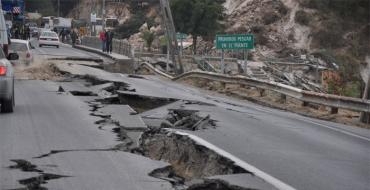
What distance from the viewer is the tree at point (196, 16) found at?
70.5 meters

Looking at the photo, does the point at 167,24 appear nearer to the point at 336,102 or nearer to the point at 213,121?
the point at 336,102

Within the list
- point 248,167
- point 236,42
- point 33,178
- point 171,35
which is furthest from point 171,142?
point 171,35

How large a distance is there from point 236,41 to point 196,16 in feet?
150

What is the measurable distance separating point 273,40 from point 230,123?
63281mm

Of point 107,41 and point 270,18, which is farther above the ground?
point 270,18

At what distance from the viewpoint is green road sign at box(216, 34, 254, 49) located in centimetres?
2603

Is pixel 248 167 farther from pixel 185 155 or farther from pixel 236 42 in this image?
pixel 236 42

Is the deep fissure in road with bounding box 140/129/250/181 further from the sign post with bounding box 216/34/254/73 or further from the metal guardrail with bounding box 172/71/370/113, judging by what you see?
the sign post with bounding box 216/34/254/73

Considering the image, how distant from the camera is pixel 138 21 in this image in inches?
4262

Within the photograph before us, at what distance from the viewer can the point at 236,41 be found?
26.6 metres

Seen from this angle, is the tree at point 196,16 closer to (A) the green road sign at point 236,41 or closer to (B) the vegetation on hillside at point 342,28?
(B) the vegetation on hillside at point 342,28

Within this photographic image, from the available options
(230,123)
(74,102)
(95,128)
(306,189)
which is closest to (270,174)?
(306,189)

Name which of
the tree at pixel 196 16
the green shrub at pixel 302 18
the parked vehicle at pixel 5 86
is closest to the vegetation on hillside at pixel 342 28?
the green shrub at pixel 302 18

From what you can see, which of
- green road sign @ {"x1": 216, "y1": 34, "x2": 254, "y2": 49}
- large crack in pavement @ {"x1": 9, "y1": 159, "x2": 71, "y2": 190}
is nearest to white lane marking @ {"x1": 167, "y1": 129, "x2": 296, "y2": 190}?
large crack in pavement @ {"x1": 9, "y1": 159, "x2": 71, "y2": 190}
